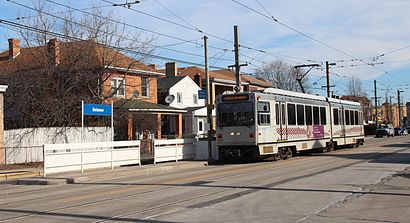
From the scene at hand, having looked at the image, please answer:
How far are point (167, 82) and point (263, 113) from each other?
2543 cm

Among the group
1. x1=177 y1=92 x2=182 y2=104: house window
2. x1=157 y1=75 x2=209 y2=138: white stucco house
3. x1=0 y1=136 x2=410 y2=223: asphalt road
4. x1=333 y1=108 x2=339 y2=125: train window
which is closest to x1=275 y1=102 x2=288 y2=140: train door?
x1=0 y1=136 x2=410 y2=223: asphalt road

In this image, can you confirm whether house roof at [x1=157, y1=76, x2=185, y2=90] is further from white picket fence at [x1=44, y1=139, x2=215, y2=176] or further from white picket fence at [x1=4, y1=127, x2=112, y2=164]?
white picket fence at [x1=44, y1=139, x2=215, y2=176]

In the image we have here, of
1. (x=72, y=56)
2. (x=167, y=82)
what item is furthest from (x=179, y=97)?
(x=72, y=56)

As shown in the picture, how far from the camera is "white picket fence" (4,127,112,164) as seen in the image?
82.8 feet

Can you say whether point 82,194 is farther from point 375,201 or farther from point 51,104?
point 51,104

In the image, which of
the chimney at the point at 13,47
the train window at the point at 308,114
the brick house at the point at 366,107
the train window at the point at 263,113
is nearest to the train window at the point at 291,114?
the train window at the point at 308,114

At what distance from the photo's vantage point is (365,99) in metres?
107

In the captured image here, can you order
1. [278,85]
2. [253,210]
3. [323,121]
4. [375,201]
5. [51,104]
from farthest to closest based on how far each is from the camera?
1. [278,85]
2. [323,121]
3. [51,104]
4. [375,201]
5. [253,210]

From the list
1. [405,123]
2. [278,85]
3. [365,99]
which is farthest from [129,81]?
[405,123]

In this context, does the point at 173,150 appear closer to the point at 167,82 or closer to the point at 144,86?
the point at 144,86

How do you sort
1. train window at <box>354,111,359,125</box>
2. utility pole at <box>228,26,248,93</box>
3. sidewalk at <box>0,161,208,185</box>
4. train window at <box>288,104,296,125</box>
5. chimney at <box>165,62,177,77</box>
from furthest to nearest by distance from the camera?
chimney at <box>165,62,177,77</box>, train window at <box>354,111,359,125</box>, utility pole at <box>228,26,248,93</box>, train window at <box>288,104,296,125</box>, sidewalk at <box>0,161,208,185</box>

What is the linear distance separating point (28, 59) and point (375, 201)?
25.3 metres

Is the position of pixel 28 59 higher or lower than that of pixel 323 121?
higher

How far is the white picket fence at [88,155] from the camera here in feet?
64.7
